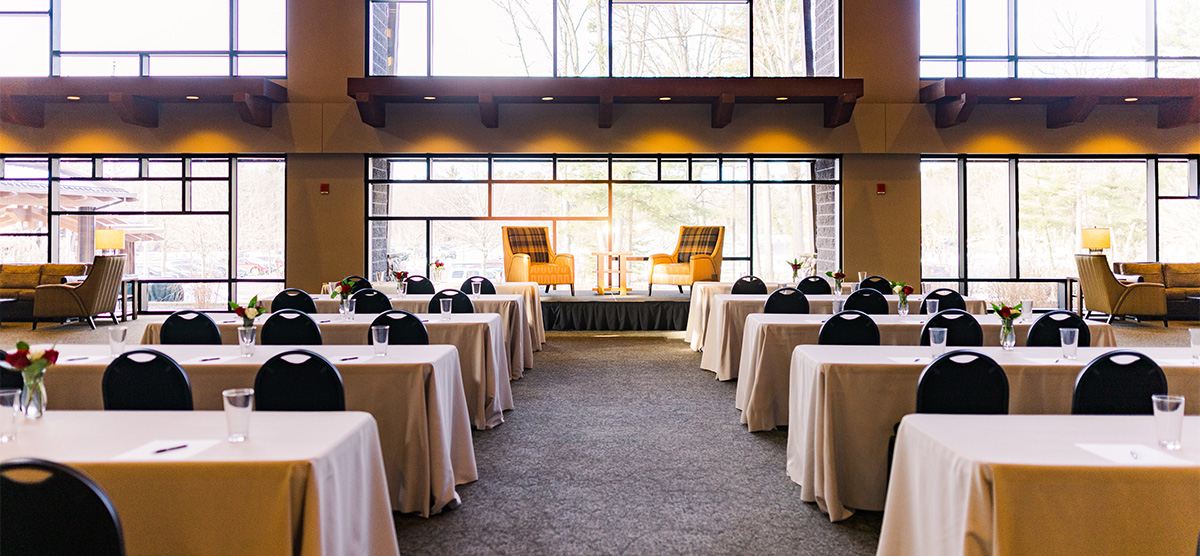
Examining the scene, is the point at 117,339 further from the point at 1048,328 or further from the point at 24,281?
the point at 24,281

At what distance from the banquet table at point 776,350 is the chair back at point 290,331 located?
268cm

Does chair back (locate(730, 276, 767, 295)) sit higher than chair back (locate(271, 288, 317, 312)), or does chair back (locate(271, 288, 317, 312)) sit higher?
chair back (locate(730, 276, 767, 295))

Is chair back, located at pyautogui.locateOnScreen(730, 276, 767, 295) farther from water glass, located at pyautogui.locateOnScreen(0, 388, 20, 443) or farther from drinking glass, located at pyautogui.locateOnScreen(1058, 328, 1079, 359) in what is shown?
water glass, located at pyautogui.locateOnScreen(0, 388, 20, 443)

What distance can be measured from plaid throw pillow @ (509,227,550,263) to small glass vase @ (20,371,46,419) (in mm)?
8379

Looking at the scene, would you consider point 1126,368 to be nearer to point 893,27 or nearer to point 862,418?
point 862,418

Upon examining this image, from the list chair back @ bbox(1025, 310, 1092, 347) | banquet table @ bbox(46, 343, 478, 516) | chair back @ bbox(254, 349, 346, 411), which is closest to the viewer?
chair back @ bbox(254, 349, 346, 411)

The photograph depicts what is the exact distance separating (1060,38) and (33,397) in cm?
1328

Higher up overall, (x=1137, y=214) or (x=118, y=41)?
(x=118, y=41)

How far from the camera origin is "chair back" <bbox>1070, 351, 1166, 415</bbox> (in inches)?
117

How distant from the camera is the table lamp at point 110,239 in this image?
10859 mm

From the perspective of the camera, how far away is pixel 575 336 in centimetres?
978

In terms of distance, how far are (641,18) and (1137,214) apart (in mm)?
8029

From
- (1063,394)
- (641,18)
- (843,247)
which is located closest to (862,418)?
(1063,394)

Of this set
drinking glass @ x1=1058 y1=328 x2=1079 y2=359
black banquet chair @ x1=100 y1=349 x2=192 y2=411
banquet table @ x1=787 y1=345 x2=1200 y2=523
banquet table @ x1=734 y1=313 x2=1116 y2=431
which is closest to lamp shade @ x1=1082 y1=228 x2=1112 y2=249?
banquet table @ x1=734 y1=313 x2=1116 y2=431
